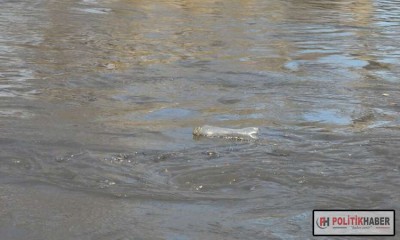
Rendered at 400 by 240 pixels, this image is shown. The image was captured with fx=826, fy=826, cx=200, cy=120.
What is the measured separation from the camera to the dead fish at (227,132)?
6.49 m

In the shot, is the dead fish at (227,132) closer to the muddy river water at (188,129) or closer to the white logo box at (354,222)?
the muddy river water at (188,129)

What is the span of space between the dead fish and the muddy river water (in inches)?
4.0

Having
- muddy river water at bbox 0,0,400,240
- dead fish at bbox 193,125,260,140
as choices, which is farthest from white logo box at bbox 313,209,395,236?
dead fish at bbox 193,125,260,140

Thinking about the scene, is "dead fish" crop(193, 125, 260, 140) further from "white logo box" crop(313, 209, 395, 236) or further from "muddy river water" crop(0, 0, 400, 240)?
"white logo box" crop(313, 209, 395, 236)

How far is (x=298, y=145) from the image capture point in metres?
6.24

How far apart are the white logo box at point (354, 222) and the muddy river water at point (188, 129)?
0.10 meters

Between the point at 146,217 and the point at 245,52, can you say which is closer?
the point at 146,217

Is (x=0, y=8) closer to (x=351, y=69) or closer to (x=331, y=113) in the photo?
(x=351, y=69)

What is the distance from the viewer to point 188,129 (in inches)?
268

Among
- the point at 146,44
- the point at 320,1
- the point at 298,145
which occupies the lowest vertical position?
the point at 320,1

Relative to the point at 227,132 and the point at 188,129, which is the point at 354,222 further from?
the point at 188,129

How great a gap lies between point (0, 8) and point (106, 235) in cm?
1267

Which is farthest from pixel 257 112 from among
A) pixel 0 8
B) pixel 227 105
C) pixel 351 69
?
pixel 0 8

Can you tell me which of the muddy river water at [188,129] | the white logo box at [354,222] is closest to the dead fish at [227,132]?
the muddy river water at [188,129]
